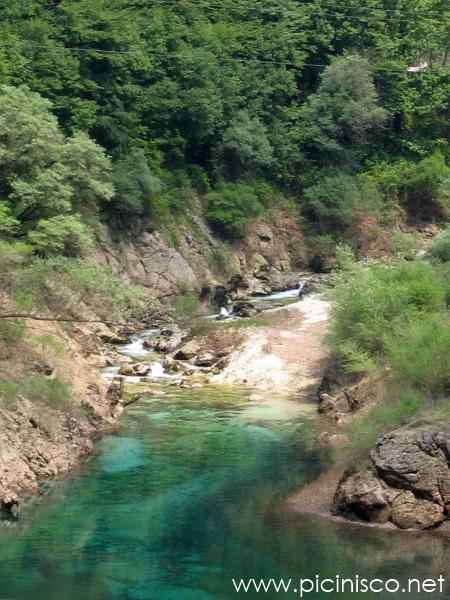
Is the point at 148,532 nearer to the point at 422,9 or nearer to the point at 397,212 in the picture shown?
the point at 397,212

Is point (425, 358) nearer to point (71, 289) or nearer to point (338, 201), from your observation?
point (71, 289)

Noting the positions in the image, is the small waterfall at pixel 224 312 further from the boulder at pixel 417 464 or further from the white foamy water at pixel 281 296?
the boulder at pixel 417 464

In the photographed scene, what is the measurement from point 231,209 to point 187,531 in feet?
135

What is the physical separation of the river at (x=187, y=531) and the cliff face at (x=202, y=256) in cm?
2267

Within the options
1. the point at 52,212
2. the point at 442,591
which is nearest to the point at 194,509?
the point at 442,591

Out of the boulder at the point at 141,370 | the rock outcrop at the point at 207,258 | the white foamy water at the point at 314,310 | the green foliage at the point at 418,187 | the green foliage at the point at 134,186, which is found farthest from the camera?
the green foliage at the point at 418,187

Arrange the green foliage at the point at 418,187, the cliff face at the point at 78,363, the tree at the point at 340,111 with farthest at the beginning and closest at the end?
1. the tree at the point at 340,111
2. the green foliage at the point at 418,187
3. the cliff face at the point at 78,363

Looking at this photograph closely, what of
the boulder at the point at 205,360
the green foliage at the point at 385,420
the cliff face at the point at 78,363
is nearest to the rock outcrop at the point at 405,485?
the green foliage at the point at 385,420

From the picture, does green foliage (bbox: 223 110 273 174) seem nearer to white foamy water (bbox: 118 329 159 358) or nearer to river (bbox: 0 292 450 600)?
white foamy water (bbox: 118 329 159 358)

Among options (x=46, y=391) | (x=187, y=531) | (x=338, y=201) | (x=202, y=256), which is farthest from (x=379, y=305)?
(x=338, y=201)

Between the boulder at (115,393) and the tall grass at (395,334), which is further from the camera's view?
the boulder at (115,393)

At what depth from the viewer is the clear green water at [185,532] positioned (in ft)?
80.9

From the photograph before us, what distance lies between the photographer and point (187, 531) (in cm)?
2786

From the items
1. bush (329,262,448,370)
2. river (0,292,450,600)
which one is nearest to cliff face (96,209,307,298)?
A: bush (329,262,448,370)
